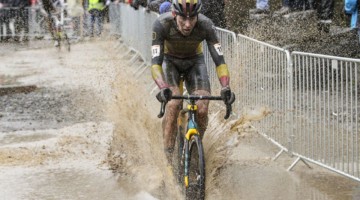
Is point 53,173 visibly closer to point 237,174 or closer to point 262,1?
point 237,174

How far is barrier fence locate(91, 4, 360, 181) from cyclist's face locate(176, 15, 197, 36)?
146 centimetres

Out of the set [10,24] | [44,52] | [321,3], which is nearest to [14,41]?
[10,24]

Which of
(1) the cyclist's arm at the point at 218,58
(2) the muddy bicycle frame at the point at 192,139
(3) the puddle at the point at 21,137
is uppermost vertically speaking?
(1) the cyclist's arm at the point at 218,58

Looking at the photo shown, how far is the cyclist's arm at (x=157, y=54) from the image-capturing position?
7762 millimetres

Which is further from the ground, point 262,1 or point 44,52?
point 262,1

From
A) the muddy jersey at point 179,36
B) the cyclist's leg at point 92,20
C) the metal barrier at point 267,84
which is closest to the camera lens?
the muddy jersey at point 179,36

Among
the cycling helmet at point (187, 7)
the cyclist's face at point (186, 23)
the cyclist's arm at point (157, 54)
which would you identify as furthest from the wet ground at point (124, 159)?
the cycling helmet at point (187, 7)

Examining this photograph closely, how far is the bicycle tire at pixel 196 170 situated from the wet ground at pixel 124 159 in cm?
48

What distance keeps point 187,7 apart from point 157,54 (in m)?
0.64

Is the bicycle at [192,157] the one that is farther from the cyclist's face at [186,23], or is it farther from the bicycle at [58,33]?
the bicycle at [58,33]

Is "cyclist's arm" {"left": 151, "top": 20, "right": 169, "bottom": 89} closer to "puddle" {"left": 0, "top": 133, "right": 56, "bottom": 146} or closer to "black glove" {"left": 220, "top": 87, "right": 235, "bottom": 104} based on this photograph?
"black glove" {"left": 220, "top": 87, "right": 235, "bottom": 104}

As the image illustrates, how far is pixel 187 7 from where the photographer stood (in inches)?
295

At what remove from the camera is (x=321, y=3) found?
1558 cm

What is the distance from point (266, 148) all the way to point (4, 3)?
19378mm
